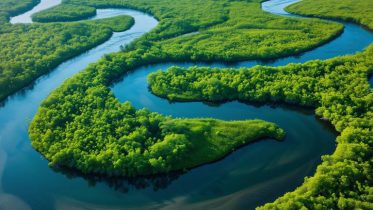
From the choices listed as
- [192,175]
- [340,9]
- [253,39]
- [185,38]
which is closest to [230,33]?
[253,39]

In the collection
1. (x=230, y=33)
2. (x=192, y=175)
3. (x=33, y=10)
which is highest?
(x=230, y=33)

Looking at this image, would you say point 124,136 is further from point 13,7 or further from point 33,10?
point 13,7

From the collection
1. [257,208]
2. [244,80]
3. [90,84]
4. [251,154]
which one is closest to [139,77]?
[90,84]

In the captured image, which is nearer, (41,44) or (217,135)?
(217,135)

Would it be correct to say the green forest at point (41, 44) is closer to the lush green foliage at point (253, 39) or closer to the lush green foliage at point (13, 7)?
the lush green foliage at point (13, 7)

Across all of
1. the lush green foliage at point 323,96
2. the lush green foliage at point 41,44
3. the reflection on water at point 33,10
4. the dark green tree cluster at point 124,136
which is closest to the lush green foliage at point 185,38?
the lush green foliage at point 41,44

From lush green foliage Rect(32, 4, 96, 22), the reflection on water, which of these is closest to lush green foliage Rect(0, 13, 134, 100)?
lush green foliage Rect(32, 4, 96, 22)
